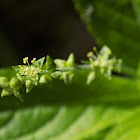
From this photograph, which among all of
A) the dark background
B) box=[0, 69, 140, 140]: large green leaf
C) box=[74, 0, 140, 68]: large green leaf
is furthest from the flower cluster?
the dark background

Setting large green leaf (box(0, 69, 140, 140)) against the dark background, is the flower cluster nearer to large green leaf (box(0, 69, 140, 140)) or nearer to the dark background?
large green leaf (box(0, 69, 140, 140))

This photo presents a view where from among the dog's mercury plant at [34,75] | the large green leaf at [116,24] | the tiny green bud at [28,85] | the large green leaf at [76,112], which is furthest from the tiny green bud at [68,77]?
the large green leaf at [116,24]

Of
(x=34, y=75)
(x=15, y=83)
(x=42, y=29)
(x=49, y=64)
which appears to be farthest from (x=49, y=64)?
(x=42, y=29)

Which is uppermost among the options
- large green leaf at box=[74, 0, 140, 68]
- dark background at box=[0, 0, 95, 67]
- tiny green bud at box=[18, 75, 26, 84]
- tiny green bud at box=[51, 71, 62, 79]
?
dark background at box=[0, 0, 95, 67]

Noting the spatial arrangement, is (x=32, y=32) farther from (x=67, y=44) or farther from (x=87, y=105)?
(x=87, y=105)

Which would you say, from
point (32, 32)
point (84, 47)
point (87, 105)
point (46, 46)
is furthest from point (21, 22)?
point (87, 105)

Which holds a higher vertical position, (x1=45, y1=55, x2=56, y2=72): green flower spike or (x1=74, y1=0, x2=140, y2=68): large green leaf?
(x1=74, y1=0, x2=140, y2=68): large green leaf

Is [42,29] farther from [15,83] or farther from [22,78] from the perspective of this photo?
[15,83]
